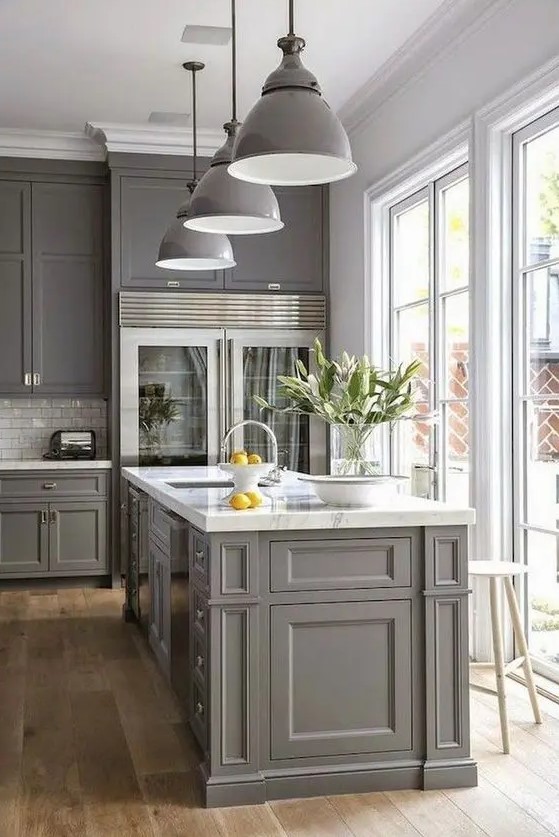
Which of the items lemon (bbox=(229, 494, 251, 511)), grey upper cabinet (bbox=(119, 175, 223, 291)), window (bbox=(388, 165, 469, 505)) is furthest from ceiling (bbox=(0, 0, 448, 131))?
lemon (bbox=(229, 494, 251, 511))

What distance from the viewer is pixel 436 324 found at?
17.8 feet

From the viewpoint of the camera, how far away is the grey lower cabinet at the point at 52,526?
6621 millimetres

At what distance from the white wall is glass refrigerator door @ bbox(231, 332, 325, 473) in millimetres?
363

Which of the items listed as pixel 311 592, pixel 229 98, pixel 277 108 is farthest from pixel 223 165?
pixel 229 98

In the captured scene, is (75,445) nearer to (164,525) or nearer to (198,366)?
(198,366)

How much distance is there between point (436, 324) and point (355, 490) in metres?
2.33

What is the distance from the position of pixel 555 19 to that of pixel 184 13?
176cm

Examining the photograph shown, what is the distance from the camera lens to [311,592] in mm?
3123

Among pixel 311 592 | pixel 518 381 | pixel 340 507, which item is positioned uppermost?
pixel 518 381

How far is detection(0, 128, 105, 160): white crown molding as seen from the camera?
679cm

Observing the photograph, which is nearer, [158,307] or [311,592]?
[311,592]

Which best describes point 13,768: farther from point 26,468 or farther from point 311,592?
point 26,468

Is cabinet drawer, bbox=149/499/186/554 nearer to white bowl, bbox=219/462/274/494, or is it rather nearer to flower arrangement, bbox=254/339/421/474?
white bowl, bbox=219/462/274/494

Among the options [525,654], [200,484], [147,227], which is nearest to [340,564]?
[525,654]
